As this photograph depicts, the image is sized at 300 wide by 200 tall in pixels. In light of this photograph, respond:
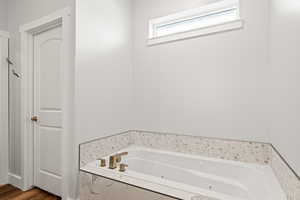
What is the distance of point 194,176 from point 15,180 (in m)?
2.34

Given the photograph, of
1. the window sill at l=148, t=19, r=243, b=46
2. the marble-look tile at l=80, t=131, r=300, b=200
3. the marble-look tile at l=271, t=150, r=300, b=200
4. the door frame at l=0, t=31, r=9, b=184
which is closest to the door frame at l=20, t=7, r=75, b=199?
the marble-look tile at l=80, t=131, r=300, b=200

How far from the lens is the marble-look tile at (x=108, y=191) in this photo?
120 centimetres

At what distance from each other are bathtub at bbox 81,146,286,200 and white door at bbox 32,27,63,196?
2.10 ft

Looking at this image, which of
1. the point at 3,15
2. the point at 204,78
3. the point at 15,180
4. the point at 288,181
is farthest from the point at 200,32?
the point at 15,180

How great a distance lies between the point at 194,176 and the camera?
1.73 m

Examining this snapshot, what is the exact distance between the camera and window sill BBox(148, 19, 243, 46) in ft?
5.52

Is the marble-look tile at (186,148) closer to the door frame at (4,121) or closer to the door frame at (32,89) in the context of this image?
the door frame at (32,89)

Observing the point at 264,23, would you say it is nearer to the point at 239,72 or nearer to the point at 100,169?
the point at 239,72

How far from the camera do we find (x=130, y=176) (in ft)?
4.50

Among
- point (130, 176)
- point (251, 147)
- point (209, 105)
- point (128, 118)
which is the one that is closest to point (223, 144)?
point (251, 147)

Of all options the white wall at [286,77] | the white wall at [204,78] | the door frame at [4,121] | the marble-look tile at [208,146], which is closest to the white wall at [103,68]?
the white wall at [204,78]

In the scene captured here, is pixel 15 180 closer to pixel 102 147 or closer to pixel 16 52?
pixel 102 147

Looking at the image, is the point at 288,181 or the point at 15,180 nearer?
the point at 288,181

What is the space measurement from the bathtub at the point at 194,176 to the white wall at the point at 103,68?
42 cm
